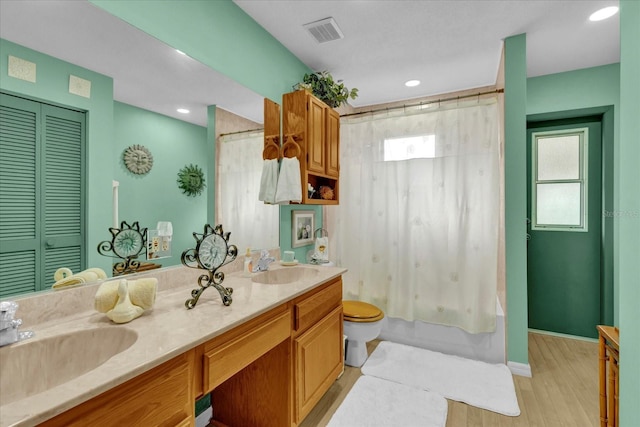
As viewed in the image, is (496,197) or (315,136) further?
(496,197)

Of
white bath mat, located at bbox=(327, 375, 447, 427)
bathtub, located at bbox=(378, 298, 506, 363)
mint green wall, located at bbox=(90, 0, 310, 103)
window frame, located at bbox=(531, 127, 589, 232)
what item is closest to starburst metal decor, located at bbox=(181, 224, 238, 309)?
mint green wall, located at bbox=(90, 0, 310, 103)

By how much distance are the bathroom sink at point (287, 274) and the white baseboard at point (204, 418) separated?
31.7 inches

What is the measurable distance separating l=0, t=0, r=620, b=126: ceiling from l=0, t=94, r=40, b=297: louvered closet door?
259mm

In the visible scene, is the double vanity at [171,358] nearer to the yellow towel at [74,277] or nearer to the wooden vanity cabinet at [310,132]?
the yellow towel at [74,277]

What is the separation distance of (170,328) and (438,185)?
7.67ft

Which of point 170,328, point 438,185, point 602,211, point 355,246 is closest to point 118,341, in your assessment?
point 170,328

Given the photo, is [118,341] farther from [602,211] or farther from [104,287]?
[602,211]

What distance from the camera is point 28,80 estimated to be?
1.07m

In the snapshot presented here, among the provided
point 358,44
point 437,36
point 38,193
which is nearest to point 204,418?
point 38,193

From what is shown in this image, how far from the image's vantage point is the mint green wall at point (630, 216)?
0.82 meters

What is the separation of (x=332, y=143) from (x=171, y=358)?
6.78ft

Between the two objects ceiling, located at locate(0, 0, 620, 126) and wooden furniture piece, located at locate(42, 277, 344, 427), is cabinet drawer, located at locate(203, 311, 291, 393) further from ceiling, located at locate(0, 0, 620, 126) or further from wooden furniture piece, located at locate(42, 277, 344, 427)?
ceiling, located at locate(0, 0, 620, 126)

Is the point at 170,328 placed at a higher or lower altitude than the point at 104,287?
lower

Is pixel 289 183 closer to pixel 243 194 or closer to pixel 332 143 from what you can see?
pixel 243 194
